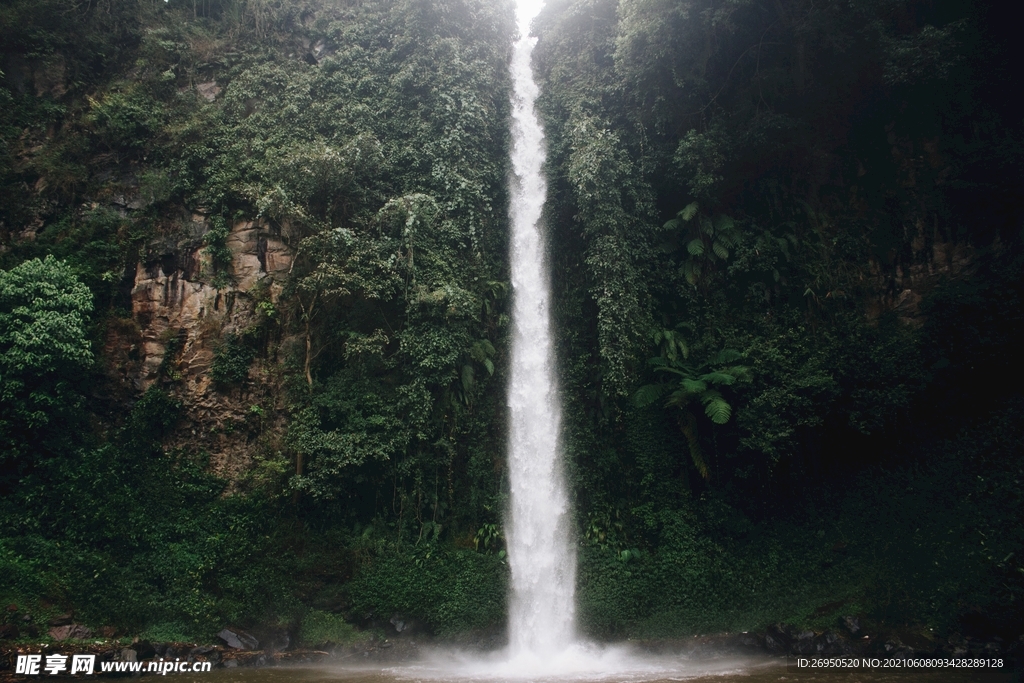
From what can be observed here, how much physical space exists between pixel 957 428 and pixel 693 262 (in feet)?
20.9

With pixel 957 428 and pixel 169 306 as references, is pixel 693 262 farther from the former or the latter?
pixel 169 306

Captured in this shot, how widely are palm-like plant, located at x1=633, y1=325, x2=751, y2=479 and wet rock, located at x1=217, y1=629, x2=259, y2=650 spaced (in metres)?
8.82

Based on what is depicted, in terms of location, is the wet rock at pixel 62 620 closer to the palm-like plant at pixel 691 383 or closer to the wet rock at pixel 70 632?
the wet rock at pixel 70 632

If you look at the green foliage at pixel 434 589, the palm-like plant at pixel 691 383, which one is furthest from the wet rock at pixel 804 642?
the green foliage at pixel 434 589

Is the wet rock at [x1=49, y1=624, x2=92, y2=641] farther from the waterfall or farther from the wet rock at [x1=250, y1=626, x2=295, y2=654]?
the waterfall

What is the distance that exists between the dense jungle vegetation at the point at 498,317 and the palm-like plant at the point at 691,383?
0.11 meters

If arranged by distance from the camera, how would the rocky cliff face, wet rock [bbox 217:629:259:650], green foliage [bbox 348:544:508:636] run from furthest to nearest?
the rocky cliff face, green foliage [bbox 348:544:508:636], wet rock [bbox 217:629:259:650]

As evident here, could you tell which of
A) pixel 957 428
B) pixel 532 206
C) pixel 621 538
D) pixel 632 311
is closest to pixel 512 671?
pixel 621 538

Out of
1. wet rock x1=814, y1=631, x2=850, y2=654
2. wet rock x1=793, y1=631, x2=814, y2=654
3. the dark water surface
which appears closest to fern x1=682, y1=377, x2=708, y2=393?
wet rock x1=793, y1=631, x2=814, y2=654

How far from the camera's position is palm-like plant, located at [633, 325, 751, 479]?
12.6m

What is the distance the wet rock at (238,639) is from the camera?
10812 mm

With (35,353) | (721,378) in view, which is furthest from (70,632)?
(721,378)

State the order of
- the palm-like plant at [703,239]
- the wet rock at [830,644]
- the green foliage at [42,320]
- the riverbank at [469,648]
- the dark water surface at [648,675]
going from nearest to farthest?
the dark water surface at [648,675] < the riverbank at [469,648] < the wet rock at [830,644] < the green foliage at [42,320] < the palm-like plant at [703,239]

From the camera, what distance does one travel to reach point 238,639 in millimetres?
10898
